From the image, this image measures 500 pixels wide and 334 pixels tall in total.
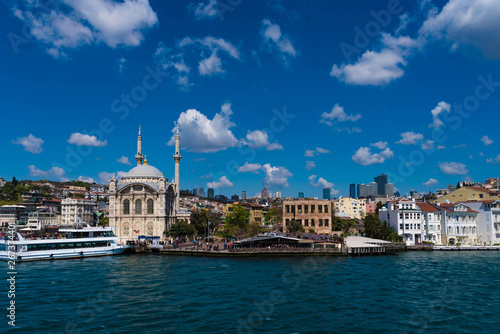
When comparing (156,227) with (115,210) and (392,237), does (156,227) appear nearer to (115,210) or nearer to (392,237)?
(115,210)

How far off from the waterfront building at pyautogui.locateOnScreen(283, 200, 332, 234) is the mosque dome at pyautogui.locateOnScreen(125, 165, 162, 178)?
28752mm

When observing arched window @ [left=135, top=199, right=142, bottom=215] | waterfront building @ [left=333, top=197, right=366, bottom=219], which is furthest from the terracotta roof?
arched window @ [left=135, top=199, right=142, bottom=215]

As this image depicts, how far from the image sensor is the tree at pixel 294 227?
70.9 metres

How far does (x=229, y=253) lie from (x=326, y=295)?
27302 millimetres

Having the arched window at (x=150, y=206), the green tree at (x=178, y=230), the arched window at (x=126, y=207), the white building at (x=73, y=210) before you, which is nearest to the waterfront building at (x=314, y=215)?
the green tree at (x=178, y=230)

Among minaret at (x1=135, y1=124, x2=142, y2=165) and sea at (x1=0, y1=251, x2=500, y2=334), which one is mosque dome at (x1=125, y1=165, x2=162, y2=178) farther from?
sea at (x1=0, y1=251, x2=500, y2=334)

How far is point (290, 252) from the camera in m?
54.9

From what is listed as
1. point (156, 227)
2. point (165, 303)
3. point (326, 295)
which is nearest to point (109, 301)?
point (165, 303)

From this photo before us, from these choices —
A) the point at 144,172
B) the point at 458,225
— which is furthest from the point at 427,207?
the point at 144,172

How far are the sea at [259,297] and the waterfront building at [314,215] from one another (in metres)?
27.2

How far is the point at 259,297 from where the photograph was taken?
29.1 metres

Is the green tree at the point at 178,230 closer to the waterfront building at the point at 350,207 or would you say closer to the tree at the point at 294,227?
the tree at the point at 294,227

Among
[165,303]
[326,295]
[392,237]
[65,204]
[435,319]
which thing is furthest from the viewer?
[65,204]

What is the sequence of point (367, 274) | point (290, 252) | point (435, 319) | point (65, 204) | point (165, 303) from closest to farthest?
point (435, 319), point (165, 303), point (367, 274), point (290, 252), point (65, 204)
